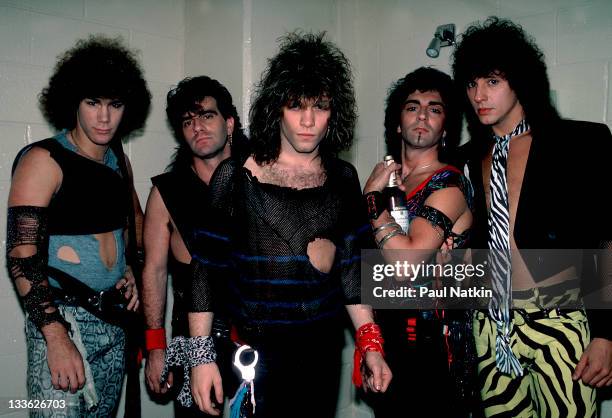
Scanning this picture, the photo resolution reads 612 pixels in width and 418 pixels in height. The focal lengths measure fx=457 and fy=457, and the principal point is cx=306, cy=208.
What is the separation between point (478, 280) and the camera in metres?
2.12

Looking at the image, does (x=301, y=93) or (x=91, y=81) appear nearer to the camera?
(x=301, y=93)

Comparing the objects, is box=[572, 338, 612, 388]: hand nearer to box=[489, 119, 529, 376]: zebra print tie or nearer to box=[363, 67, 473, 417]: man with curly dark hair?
box=[489, 119, 529, 376]: zebra print tie

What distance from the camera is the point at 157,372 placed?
2.31 m

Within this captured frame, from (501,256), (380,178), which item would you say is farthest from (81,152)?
(501,256)

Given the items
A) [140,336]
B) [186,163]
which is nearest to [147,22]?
[186,163]

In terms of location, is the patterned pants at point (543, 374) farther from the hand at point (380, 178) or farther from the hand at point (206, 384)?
the hand at point (206, 384)

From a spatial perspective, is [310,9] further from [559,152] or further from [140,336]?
[140,336]

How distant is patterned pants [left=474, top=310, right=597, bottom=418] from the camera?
5.78 ft

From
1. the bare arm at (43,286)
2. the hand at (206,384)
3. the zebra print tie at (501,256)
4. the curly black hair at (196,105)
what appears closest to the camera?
the hand at (206,384)

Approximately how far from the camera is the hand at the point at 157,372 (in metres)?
2.30

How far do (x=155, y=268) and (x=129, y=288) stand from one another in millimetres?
192

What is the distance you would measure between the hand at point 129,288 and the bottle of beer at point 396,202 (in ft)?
4.20

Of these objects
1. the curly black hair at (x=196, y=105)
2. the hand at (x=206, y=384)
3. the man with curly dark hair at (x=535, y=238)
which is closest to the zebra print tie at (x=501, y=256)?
the man with curly dark hair at (x=535, y=238)

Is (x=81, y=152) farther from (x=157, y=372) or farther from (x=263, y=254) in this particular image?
(x=157, y=372)
